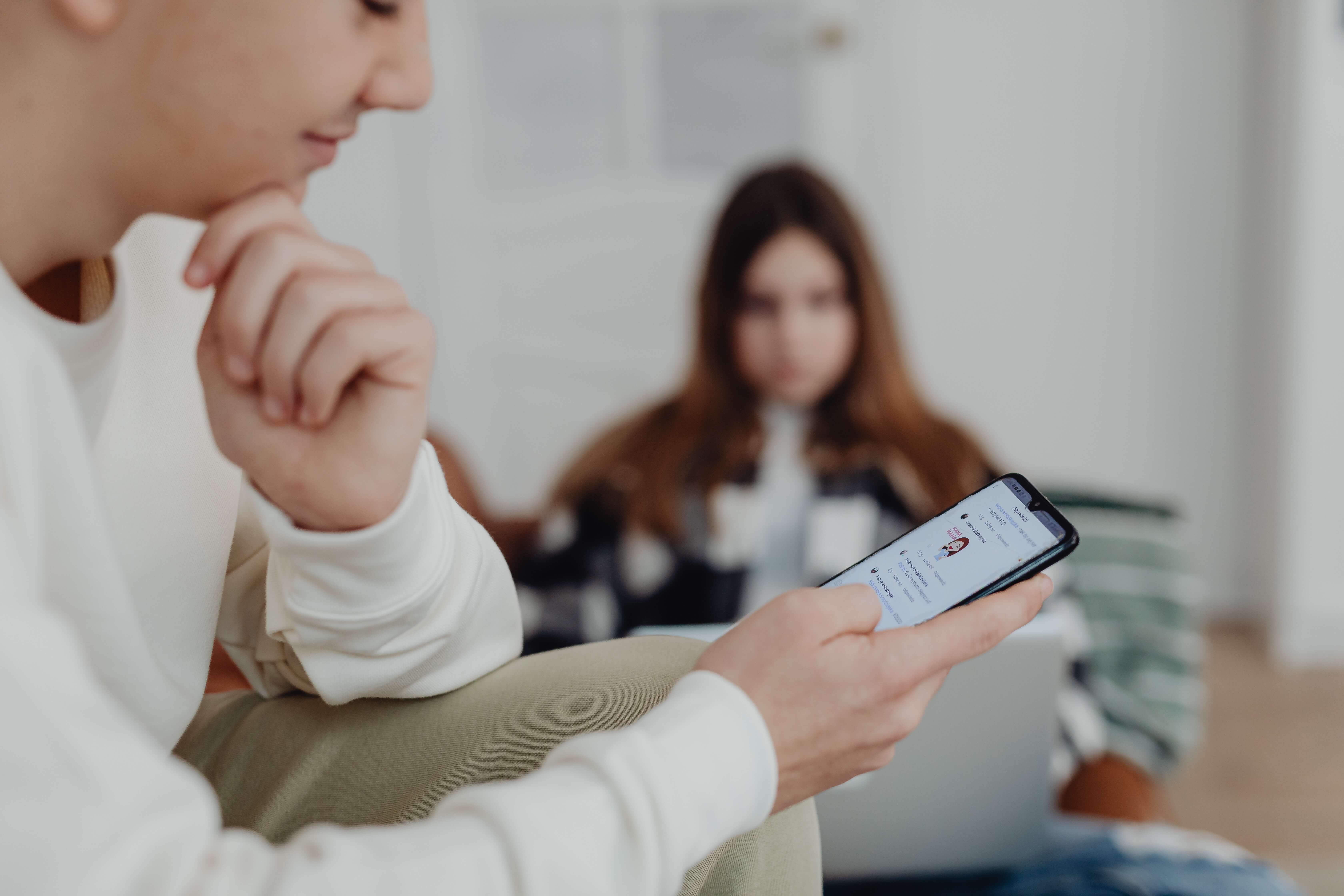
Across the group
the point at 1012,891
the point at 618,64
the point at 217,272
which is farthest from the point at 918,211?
the point at 217,272

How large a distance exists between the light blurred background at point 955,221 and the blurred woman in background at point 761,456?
2.39 feet

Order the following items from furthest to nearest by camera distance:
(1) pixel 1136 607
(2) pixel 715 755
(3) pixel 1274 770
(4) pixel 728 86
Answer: (4) pixel 728 86
(3) pixel 1274 770
(1) pixel 1136 607
(2) pixel 715 755

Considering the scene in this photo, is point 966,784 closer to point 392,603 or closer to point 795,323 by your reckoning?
point 392,603

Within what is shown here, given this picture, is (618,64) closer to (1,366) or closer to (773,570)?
(773,570)

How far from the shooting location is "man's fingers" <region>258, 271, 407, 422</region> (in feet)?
1.46

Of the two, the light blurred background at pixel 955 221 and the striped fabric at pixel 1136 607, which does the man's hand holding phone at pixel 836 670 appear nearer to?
the striped fabric at pixel 1136 607

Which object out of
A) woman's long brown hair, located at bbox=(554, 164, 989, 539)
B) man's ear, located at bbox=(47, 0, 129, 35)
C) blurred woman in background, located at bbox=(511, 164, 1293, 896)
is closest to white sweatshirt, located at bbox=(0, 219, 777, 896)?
man's ear, located at bbox=(47, 0, 129, 35)

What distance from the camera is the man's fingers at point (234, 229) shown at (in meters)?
0.49

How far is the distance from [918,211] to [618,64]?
30.0 inches

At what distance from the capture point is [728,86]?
2416 millimetres

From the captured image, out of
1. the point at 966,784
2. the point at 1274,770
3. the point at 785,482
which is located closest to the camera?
the point at 966,784

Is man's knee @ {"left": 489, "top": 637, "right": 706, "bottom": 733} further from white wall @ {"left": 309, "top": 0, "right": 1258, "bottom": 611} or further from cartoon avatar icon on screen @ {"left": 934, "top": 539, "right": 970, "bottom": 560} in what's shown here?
white wall @ {"left": 309, "top": 0, "right": 1258, "bottom": 611}

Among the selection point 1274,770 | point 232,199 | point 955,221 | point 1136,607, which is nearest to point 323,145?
point 232,199

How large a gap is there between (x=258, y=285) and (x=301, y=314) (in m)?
0.03
